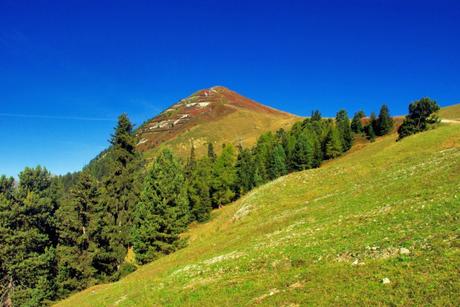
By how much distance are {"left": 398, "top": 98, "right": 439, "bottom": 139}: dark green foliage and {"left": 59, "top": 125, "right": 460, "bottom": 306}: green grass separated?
4755 cm

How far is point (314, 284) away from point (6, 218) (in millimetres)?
45306

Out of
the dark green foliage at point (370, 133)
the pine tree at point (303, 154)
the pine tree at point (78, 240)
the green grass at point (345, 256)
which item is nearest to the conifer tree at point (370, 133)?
the dark green foliage at point (370, 133)

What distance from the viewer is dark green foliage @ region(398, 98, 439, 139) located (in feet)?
266

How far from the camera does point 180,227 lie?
47.5m

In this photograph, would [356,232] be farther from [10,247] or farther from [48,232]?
[48,232]

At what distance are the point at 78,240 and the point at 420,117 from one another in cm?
7850

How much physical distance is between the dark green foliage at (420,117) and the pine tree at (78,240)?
7234 centimetres

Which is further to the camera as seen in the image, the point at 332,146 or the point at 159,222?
the point at 332,146

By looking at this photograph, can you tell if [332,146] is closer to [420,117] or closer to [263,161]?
[263,161]

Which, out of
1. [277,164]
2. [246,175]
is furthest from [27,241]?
[277,164]

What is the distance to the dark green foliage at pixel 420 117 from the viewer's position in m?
81.1

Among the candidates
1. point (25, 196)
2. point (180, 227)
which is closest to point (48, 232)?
point (25, 196)

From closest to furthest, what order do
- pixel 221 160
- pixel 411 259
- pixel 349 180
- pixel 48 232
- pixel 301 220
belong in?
pixel 411 259 < pixel 301 220 < pixel 349 180 < pixel 48 232 < pixel 221 160

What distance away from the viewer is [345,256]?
18.1 m
